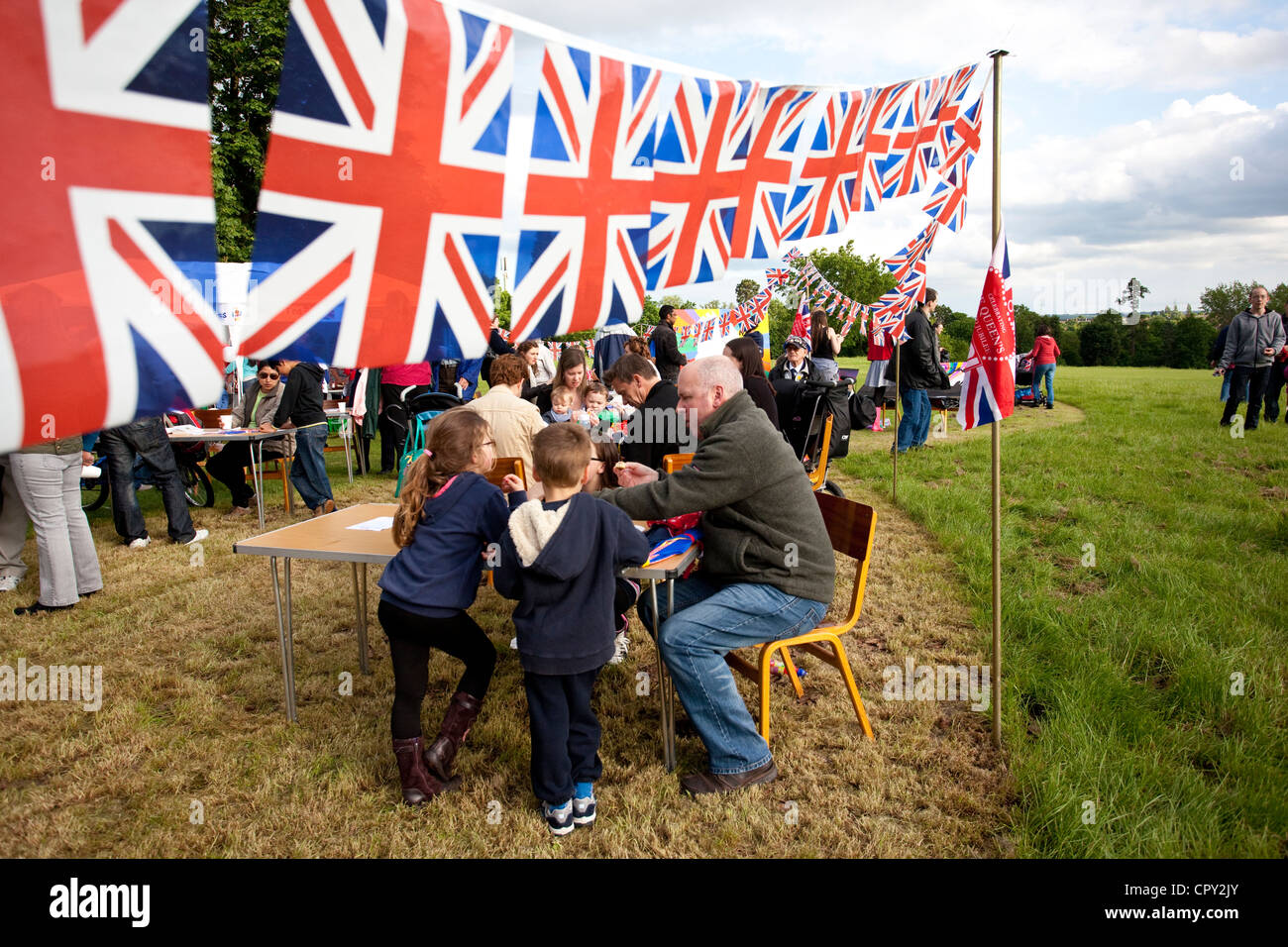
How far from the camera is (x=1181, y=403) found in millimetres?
14211

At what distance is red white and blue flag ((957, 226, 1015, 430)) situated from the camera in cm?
306

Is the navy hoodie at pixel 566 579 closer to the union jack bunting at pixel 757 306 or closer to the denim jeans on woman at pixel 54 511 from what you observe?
the denim jeans on woman at pixel 54 511

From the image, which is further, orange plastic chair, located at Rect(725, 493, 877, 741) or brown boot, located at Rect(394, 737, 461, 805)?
orange plastic chair, located at Rect(725, 493, 877, 741)

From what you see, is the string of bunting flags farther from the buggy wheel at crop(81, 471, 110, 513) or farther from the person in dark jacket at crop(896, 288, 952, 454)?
the person in dark jacket at crop(896, 288, 952, 454)

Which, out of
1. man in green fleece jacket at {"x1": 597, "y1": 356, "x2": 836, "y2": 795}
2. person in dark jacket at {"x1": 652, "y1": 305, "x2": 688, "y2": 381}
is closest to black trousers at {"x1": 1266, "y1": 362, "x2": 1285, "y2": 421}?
person in dark jacket at {"x1": 652, "y1": 305, "x2": 688, "y2": 381}

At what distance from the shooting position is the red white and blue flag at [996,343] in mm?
3064

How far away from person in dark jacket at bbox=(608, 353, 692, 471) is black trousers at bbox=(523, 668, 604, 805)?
193 cm

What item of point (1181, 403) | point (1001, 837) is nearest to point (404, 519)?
point (1001, 837)

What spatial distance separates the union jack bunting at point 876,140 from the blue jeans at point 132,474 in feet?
20.3

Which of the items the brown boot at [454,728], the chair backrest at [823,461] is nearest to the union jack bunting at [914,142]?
the chair backrest at [823,461]

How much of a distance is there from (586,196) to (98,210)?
1.07 m

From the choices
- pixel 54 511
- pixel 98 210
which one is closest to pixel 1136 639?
pixel 98 210

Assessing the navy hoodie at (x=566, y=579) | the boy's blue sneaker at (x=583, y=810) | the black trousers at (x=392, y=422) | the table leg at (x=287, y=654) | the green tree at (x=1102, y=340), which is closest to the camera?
the navy hoodie at (x=566, y=579)

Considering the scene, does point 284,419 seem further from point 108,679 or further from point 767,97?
point 767,97
